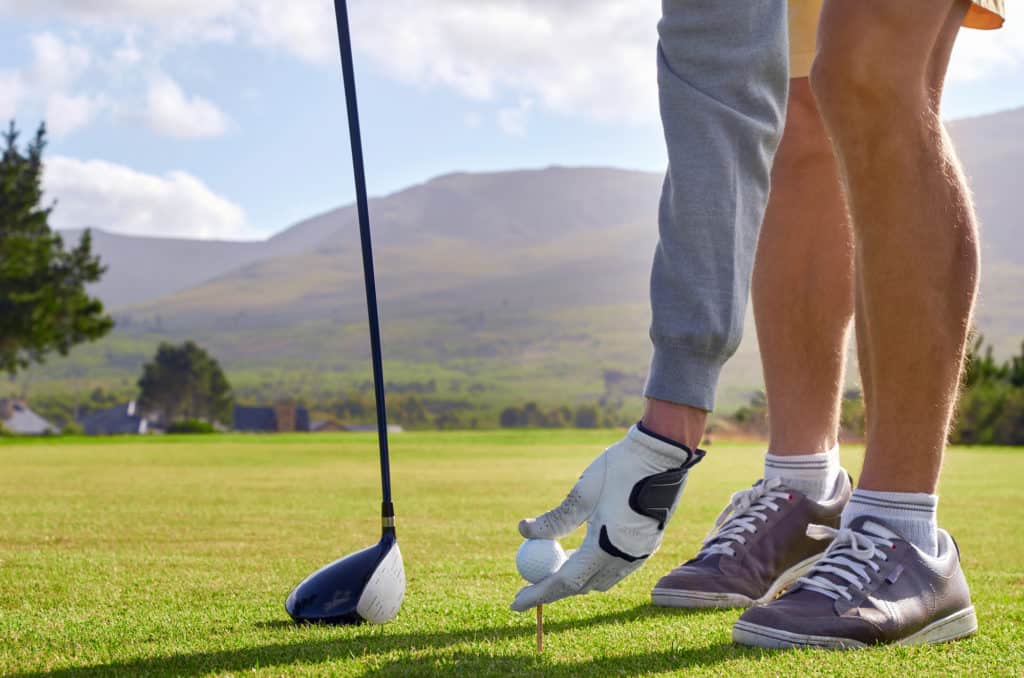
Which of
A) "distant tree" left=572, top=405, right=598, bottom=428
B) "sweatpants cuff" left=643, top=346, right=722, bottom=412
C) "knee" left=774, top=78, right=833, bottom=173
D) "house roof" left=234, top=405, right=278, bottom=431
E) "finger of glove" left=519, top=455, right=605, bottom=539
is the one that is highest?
"knee" left=774, top=78, right=833, bottom=173

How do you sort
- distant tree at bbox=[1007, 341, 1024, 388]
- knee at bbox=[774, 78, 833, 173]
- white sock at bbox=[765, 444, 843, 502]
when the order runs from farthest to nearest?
distant tree at bbox=[1007, 341, 1024, 388]
knee at bbox=[774, 78, 833, 173]
white sock at bbox=[765, 444, 843, 502]

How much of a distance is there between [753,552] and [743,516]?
12cm

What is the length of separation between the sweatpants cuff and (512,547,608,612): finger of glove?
0.88 ft

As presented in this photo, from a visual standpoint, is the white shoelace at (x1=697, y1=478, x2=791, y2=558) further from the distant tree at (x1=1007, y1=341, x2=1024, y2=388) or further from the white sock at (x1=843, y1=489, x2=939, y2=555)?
the distant tree at (x1=1007, y1=341, x2=1024, y2=388)

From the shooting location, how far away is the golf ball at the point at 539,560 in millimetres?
1620

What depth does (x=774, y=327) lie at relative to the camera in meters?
2.65

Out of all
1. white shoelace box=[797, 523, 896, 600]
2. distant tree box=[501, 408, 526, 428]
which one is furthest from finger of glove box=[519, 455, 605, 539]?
distant tree box=[501, 408, 526, 428]

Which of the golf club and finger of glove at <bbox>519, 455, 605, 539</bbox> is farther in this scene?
the golf club

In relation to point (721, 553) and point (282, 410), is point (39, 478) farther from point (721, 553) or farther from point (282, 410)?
point (282, 410)

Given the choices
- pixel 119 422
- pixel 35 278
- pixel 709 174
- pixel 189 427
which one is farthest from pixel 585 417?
pixel 709 174

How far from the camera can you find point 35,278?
139 feet

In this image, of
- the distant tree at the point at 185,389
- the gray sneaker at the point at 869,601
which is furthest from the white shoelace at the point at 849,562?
the distant tree at the point at 185,389

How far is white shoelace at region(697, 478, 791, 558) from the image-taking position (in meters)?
2.28

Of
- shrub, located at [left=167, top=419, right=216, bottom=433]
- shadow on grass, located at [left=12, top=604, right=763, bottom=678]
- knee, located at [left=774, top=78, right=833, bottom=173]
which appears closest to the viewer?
shadow on grass, located at [left=12, top=604, right=763, bottom=678]
